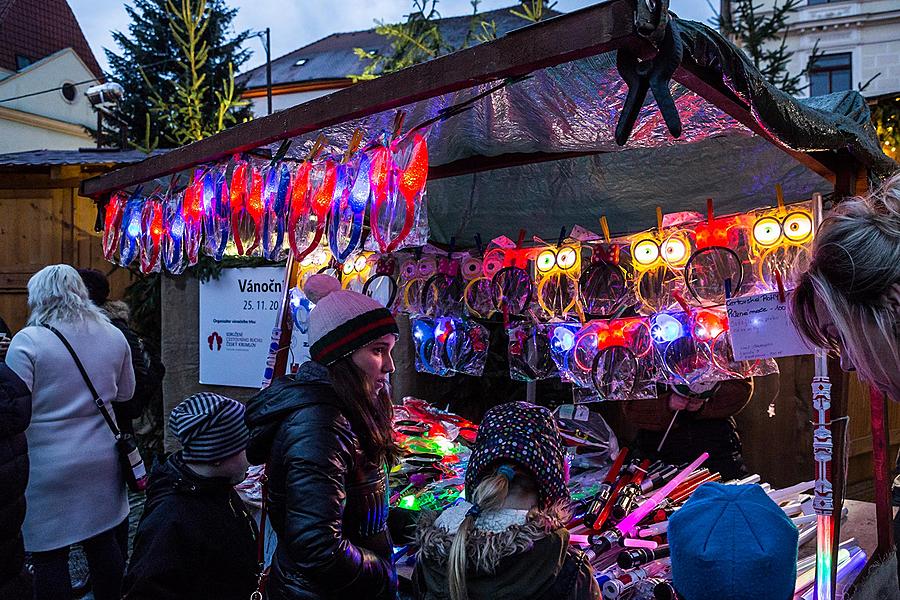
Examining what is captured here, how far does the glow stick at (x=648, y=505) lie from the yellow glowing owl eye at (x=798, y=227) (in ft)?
3.71

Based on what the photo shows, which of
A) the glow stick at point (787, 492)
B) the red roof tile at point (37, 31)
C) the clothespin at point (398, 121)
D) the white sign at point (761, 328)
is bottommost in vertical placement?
the glow stick at point (787, 492)

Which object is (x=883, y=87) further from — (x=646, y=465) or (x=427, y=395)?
(x=646, y=465)

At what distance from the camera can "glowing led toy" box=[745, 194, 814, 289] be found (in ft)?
8.80

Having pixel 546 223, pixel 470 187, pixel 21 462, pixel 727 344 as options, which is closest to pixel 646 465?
pixel 727 344

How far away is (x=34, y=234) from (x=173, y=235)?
558 centimetres

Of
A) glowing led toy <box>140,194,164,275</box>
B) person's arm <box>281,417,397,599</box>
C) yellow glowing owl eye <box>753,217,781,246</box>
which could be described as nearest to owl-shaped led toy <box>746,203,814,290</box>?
yellow glowing owl eye <box>753,217,781,246</box>

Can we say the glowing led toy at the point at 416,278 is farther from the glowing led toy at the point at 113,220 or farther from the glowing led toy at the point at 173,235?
the glowing led toy at the point at 113,220

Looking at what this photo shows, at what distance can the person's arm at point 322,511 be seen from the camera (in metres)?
1.76

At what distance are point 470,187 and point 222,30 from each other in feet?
30.5

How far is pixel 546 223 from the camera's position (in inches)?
164

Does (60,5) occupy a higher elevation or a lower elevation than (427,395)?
higher

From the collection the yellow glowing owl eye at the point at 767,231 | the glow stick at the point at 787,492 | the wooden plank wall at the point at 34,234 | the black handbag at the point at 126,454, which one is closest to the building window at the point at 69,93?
the wooden plank wall at the point at 34,234

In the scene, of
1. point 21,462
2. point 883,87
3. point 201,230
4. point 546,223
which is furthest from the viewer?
point 883,87

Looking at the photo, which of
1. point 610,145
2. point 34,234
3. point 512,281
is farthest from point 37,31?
point 610,145
